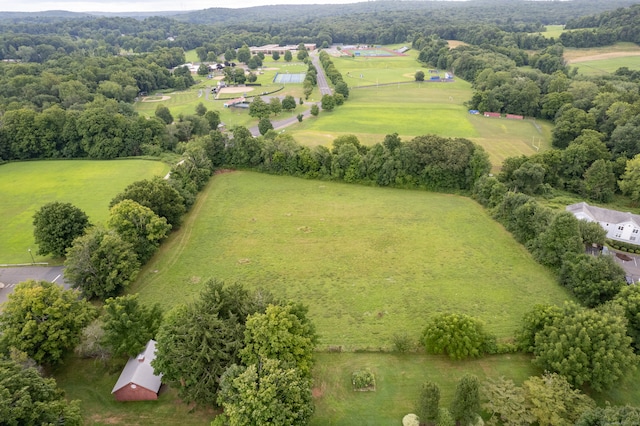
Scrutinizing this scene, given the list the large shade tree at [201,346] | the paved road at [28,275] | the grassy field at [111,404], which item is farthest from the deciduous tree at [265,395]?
the paved road at [28,275]

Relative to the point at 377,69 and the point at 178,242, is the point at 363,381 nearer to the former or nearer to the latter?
the point at 178,242

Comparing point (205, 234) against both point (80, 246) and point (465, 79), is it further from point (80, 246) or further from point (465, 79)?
point (465, 79)

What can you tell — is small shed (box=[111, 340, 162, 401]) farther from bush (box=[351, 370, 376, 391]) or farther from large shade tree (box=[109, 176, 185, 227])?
large shade tree (box=[109, 176, 185, 227])

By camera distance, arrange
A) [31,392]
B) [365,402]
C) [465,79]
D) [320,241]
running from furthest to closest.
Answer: [465,79] < [320,241] < [365,402] < [31,392]

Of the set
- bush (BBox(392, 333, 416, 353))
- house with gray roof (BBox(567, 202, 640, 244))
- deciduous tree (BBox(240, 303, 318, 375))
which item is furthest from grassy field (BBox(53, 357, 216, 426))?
house with gray roof (BBox(567, 202, 640, 244))

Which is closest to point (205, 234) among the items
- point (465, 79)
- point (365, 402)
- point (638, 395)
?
point (365, 402)

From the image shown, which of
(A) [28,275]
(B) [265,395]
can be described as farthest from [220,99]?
(B) [265,395]

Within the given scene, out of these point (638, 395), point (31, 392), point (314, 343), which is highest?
point (31, 392)
